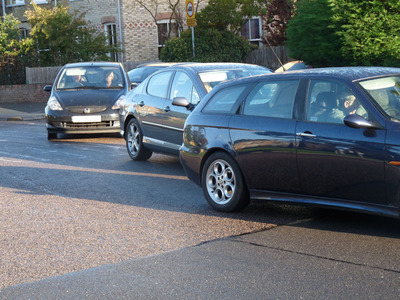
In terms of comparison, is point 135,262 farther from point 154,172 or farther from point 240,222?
point 154,172

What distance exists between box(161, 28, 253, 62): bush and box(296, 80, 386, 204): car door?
24.7 meters

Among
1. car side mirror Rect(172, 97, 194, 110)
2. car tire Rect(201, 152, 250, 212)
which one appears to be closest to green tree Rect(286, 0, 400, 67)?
car side mirror Rect(172, 97, 194, 110)

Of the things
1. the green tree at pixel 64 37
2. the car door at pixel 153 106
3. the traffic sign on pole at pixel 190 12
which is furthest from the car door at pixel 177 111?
the green tree at pixel 64 37

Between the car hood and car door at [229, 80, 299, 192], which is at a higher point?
car door at [229, 80, 299, 192]

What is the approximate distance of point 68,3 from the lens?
39.2 metres

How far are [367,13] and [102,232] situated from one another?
12.5 m

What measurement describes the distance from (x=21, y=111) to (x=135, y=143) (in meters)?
15.8

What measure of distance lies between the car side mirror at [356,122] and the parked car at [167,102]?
384cm

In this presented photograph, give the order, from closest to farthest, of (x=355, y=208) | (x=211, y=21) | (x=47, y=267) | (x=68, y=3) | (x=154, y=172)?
(x=47, y=267) → (x=355, y=208) → (x=154, y=172) → (x=211, y=21) → (x=68, y=3)

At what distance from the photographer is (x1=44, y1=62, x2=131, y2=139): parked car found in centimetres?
1628

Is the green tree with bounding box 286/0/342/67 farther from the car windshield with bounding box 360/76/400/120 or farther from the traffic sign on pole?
the car windshield with bounding box 360/76/400/120

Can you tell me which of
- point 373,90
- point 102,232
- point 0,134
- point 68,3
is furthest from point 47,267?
point 68,3

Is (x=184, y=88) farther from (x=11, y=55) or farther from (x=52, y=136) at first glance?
(x=11, y=55)

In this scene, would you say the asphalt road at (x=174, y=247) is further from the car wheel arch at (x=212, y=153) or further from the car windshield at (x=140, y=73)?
the car windshield at (x=140, y=73)
